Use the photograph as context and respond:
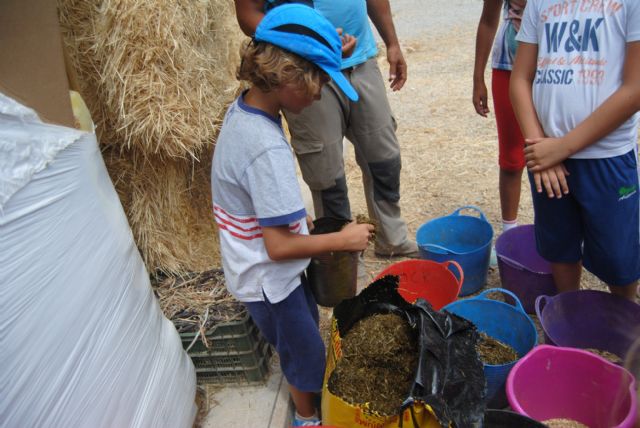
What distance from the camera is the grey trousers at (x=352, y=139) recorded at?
2660 millimetres

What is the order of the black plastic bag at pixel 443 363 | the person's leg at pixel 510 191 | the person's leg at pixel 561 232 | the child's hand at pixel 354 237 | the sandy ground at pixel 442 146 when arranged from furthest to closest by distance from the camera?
the sandy ground at pixel 442 146 < the person's leg at pixel 510 191 < the person's leg at pixel 561 232 < the child's hand at pixel 354 237 < the black plastic bag at pixel 443 363

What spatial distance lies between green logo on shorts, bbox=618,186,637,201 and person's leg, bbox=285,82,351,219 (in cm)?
139

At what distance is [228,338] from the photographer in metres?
2.29

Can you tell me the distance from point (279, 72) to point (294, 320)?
91 centimetres

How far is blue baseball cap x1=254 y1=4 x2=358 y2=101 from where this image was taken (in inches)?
60.9

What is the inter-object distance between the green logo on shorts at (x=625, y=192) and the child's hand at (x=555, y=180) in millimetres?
187

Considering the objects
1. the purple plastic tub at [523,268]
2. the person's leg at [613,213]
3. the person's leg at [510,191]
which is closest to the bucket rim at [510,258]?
the purple plastic tub at [523,268]

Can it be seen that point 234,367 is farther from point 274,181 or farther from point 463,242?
point 463,242

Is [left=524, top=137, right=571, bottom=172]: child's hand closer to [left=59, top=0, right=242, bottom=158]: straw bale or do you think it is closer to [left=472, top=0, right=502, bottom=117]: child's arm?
[left=472, top=0, right=502, bottom=117]: child's arm

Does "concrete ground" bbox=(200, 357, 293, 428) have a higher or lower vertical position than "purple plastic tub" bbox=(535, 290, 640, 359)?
lower

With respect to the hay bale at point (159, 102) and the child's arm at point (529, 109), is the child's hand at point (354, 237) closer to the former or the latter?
the child's arm at point (529, 109)

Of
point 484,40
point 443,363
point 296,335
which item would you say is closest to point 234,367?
point 296,335

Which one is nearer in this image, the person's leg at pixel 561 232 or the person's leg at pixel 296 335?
the person's leg at pixel 296 335

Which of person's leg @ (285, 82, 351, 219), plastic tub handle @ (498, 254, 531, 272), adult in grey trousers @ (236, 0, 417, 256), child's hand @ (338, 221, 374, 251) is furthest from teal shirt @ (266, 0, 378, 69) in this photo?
plastic tub handle @ (498, 254, 531, 272)
